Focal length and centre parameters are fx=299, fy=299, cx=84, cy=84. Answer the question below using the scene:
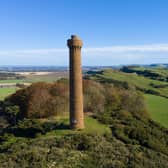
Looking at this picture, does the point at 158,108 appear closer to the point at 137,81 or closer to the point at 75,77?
the point at 137,81

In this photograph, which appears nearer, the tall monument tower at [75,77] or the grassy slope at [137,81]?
the tall monument tower at [75,77]

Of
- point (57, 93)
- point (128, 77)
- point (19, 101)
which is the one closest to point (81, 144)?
point (57, 93)

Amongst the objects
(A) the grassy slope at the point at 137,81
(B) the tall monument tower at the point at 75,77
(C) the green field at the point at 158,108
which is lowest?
(C) the green field at the point at 158,108

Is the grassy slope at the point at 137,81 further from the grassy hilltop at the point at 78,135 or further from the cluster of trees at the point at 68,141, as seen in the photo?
the cluster of trees at the point at 68,141

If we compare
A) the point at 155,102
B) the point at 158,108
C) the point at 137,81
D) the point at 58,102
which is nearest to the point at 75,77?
the point at 58,102

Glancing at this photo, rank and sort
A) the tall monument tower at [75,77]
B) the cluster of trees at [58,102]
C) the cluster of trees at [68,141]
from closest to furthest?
the cluster of trees at [68,141] → the tall monument tower at [75,77] → the cluster of trees at [58,102]

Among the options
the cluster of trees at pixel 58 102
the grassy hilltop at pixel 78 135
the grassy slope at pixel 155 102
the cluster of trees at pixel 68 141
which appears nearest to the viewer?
the cluster of trees at pixel 68 141

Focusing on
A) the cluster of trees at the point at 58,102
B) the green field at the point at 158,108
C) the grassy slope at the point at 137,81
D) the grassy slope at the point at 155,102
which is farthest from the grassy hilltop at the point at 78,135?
the grassy slope at the point at 137,81

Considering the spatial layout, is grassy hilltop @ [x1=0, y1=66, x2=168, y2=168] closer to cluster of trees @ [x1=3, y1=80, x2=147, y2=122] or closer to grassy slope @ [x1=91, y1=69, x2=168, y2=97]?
cluster of trees @ [x1=3, y1=80, x2=147, y2=122]

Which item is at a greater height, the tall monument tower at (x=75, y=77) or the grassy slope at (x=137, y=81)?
the tall monument tower at (x=75, y=77)
